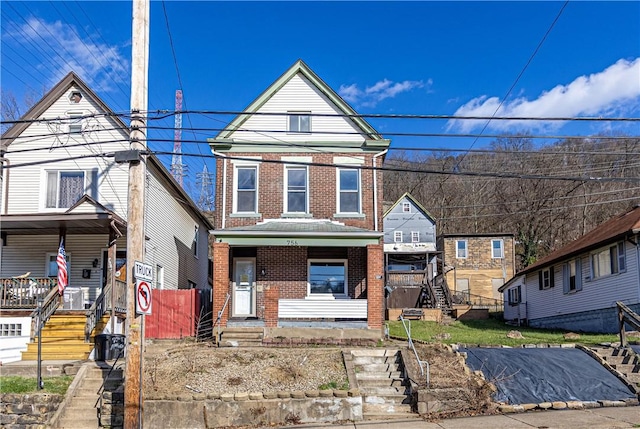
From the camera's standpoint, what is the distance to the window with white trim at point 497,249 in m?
46.8

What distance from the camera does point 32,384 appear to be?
534 inches

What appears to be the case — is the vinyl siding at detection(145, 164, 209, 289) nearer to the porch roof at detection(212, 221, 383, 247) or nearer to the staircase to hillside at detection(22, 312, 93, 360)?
the staircase to hillside at detection(22, 312, 93, 360)

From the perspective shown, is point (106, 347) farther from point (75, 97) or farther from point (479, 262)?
point (479, 262)

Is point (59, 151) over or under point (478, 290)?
over

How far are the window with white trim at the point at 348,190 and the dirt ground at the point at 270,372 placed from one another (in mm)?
6553

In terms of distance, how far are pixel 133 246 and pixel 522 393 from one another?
884 cm

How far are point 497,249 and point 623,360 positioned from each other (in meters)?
32.7

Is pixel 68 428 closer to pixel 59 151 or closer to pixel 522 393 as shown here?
pixel 522 393

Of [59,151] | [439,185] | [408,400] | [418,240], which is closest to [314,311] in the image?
[408,400]

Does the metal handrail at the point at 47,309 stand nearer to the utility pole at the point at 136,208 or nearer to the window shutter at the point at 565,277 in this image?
the utility pole at the point at 136,208

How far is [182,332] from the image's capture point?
811 inches

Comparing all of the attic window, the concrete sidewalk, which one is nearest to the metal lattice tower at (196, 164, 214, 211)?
the attic window

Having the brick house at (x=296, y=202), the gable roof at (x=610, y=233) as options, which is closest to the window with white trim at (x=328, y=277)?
the brick house at (x=296, y=202)

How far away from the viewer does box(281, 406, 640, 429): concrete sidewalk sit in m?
10.8
